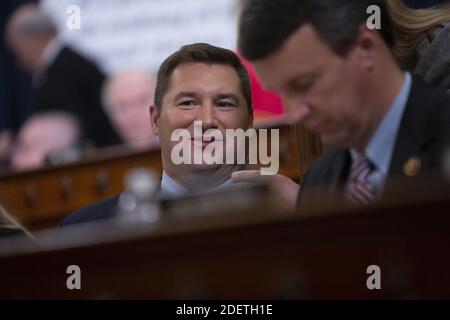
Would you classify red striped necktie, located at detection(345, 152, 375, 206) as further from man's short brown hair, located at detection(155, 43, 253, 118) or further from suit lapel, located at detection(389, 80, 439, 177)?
man's short brown hair, located at detection(155, 43, 253, 118)

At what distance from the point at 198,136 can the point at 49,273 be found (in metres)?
0.60

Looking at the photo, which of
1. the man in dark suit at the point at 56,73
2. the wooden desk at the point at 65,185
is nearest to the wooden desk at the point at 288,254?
the wooden desk at the point at 65,185

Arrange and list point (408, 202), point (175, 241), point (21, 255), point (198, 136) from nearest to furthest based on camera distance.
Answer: point (408, 202) → point (175, 241) → point (21, 255) → point (198, 136)

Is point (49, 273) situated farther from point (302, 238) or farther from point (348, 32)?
point (348, 32)

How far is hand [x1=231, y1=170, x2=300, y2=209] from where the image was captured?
1.81m

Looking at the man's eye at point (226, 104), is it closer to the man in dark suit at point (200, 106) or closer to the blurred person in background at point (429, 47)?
the man in dark suit at point (200, 106)

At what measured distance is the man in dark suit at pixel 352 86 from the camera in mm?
1559

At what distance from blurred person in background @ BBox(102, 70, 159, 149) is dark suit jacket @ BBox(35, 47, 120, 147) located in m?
0.07

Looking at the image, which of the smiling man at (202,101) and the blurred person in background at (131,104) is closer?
the smiling man at (202,101)

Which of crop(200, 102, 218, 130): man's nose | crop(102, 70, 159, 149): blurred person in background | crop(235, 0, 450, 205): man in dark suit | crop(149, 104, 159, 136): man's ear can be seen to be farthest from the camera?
crop(102, 70, 159, 149): blurred person in background

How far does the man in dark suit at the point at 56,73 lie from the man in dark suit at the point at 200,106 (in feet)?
10.5

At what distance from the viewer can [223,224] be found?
1.33 m

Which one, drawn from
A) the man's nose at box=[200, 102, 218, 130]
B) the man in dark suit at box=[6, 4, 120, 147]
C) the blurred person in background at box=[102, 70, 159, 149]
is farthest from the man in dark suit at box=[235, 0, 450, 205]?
the man in dark suit at box=[6, 4, 120, 147]
